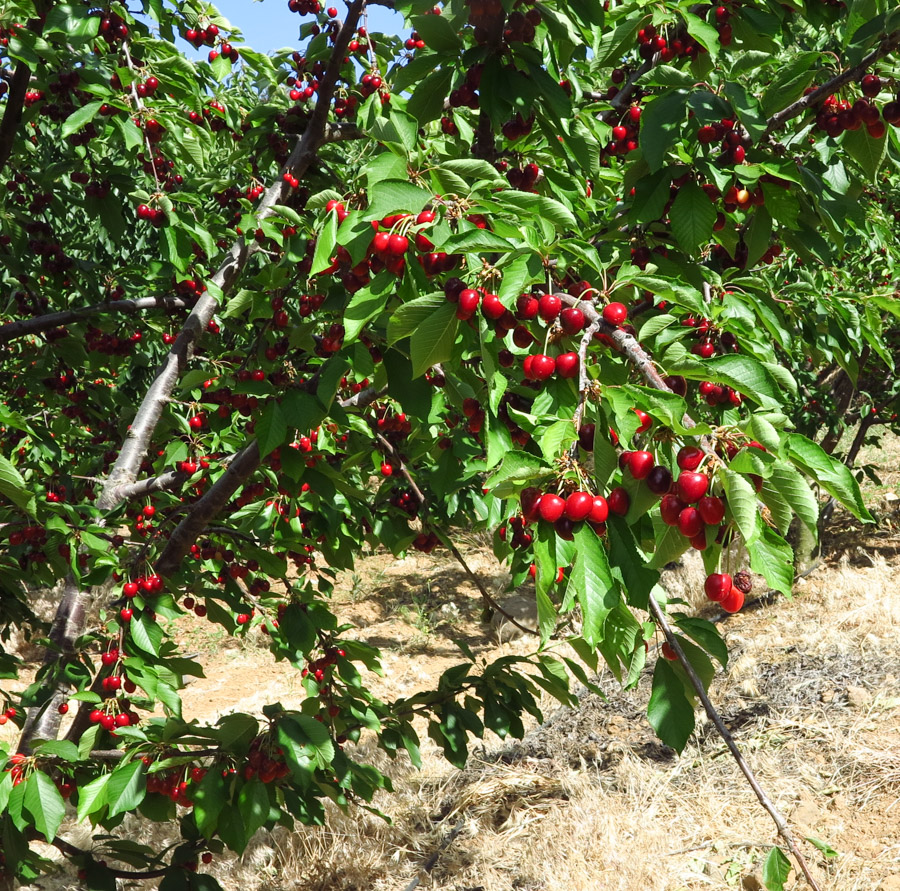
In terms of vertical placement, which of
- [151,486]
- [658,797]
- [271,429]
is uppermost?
[271,429]

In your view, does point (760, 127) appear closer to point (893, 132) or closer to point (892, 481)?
point (893, 132)

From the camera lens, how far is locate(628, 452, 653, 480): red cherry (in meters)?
1.14

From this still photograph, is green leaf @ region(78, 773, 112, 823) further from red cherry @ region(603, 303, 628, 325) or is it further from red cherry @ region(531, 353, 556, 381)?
red cherry @ region(603, 303, 628, 325)

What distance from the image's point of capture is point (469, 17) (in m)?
1.82

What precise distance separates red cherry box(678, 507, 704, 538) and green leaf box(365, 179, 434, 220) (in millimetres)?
723

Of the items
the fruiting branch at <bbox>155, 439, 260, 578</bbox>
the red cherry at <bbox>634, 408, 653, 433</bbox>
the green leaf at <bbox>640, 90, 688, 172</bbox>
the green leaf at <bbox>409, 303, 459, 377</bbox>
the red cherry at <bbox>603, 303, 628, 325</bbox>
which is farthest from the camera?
the fruiting branch at <bbox>155, 439, 260, 578</bbox>

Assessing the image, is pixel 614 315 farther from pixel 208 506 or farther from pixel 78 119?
pixel 78 119

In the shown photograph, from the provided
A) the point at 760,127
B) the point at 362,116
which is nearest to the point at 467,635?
the point at 362,116

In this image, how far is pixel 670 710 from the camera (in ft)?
4.58

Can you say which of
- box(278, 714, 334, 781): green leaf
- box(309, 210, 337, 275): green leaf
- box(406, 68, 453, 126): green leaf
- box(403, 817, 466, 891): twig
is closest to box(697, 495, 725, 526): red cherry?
box(309, 210, 337, 275): green leaf

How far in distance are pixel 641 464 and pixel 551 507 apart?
16 centimetres

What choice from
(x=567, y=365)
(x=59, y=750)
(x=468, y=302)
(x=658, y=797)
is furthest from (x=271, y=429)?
(x=658, y=797)

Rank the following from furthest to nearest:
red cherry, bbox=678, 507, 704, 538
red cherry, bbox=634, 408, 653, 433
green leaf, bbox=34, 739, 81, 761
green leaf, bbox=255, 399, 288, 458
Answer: green leaf, bbox=34, 739, 81, 761 < green leaf, bbox=255, 399, 288, 458 < red cherry, bbox=634, 408, 653, 433 < red cherry, bbox=678, 507, 704, 538

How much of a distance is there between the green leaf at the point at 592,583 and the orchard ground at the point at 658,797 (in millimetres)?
1805
